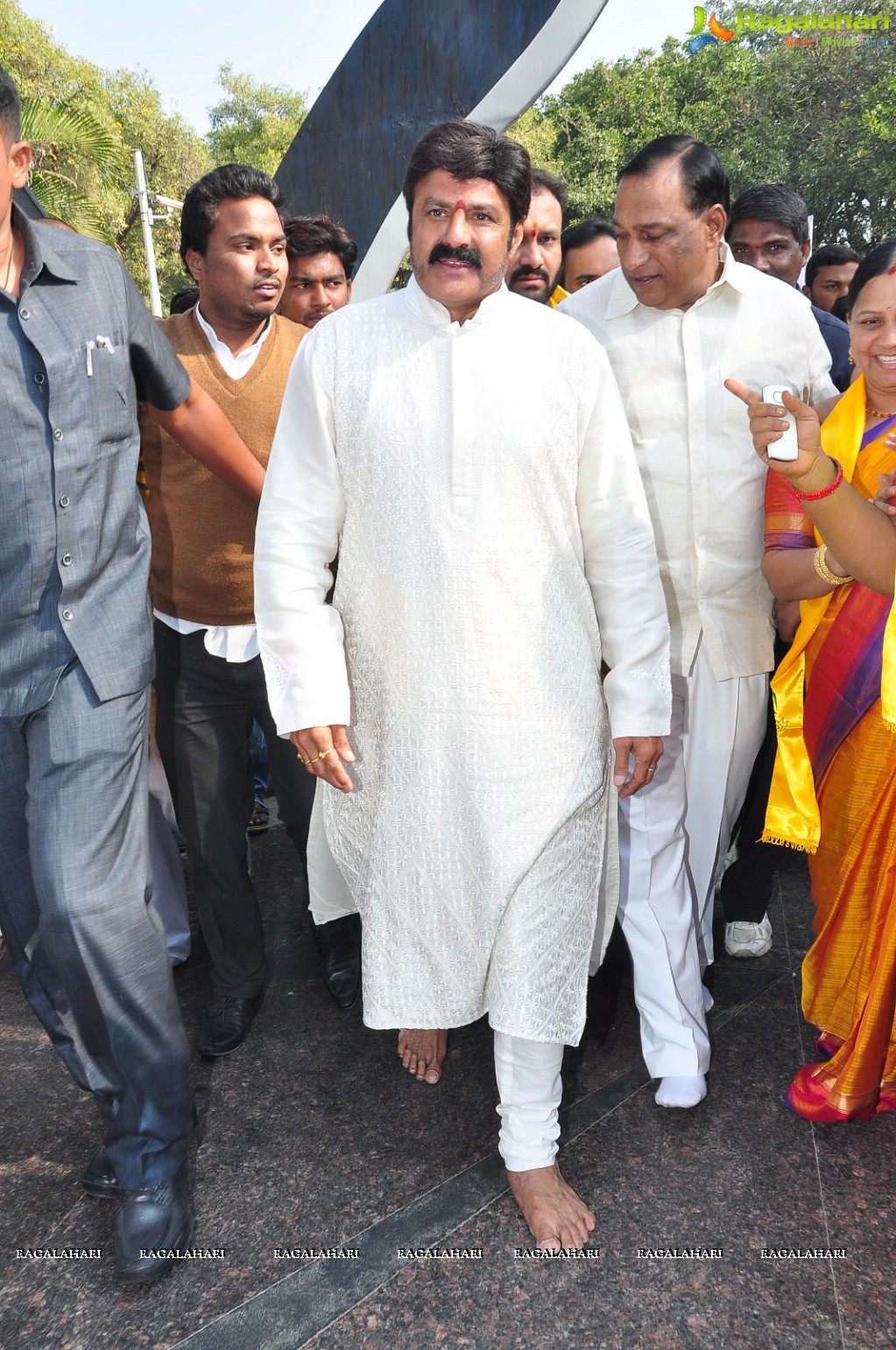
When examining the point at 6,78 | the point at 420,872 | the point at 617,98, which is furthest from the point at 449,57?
the point at 617,98

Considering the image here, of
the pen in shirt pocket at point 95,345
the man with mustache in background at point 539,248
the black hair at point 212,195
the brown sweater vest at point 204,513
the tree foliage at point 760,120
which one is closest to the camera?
the pen in shirt pocket at point 95,345

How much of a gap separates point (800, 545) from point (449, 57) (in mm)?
3312

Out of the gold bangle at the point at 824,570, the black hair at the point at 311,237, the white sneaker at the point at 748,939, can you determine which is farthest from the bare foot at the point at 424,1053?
the black hair at the point at 311,237

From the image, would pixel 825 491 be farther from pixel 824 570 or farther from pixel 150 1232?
pixel 150 1232

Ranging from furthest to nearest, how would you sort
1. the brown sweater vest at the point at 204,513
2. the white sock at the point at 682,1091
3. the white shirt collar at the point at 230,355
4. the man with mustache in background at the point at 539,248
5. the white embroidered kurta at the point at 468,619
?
1. the man with mustache in background at the point at 539,248
2. the white shirt collar at the point at 230,355
3. the brown sweater vest at the point at 204,513
4. the white sock at the point at 682,1091
5. the white embroidered kurta at the point at 468,619

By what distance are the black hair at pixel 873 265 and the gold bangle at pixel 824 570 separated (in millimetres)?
516

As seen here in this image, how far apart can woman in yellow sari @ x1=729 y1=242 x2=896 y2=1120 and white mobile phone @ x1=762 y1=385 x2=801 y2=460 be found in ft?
0.14

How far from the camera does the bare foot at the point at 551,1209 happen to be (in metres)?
2.12

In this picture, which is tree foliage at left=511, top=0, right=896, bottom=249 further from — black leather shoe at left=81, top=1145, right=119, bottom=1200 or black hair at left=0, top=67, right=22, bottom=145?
black leather shoe at left=81, top=1145, right=119, bottom=1200

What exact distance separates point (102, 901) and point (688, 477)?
62.4 inches

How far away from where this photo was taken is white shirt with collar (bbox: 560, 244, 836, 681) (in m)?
2.60

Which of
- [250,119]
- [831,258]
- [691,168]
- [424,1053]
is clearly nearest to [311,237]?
[691,168]

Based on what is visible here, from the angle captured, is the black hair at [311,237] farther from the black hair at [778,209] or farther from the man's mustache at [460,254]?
the man's mustache at [460,254]

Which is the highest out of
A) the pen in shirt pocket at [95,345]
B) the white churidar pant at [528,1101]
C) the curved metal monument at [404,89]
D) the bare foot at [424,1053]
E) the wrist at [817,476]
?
the curved metal monument at [404,89]
